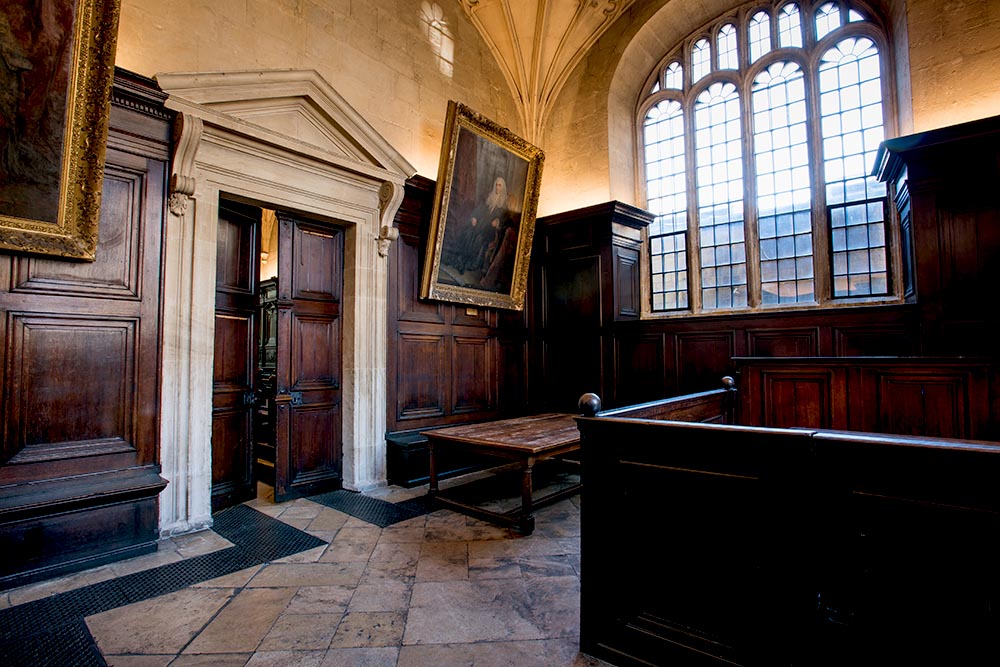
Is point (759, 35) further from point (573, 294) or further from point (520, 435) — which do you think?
point (520, 435)

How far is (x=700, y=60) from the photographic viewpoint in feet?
24.8

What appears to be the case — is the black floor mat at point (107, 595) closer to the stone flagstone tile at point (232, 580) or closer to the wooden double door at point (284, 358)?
the stone flagstone tile at point (232, 580)

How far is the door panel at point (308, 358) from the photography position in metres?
4.99

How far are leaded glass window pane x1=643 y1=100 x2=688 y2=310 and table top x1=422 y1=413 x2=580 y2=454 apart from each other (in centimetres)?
314

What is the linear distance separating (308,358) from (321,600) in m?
2.84

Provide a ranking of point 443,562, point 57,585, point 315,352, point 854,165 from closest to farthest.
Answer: point 57,585, point 443,562, point 315,352, point 854,165

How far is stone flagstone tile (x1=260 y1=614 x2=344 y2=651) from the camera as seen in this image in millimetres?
2373

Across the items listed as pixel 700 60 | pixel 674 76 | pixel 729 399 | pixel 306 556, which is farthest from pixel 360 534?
pixel 700 60

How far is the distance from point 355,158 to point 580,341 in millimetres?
3881

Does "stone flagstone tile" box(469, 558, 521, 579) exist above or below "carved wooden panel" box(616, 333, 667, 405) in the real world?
below

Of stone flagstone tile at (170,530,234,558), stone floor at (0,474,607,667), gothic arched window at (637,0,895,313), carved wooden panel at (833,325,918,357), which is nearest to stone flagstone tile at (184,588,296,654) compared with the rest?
stone floor at (0,474,607,667)

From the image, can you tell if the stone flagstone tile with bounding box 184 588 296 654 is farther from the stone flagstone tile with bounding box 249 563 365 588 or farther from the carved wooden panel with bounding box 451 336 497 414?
the carved wooden panel with bounding box 451 336 497 414

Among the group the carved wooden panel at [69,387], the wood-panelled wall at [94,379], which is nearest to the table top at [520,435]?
the wood-panelled wall at [94,379]

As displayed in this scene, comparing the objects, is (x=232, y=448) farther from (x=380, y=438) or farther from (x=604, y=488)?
(x=604, y=488)
